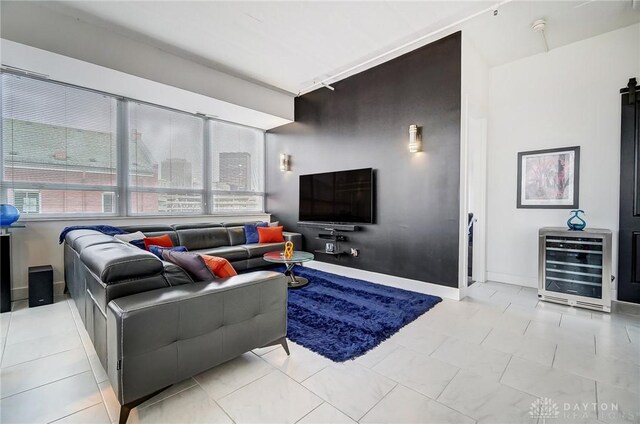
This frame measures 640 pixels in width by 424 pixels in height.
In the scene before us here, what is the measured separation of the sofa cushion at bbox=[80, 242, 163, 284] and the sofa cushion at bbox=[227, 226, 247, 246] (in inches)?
127

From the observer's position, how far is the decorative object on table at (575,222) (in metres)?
3.36

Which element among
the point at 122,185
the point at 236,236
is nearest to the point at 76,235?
the point at 122,185

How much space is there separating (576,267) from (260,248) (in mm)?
4223

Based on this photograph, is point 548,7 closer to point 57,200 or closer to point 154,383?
point 154,383

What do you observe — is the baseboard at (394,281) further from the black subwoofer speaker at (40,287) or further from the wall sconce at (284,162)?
the black subwoofer speaker at (40,287)

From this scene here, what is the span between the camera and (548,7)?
117 inches

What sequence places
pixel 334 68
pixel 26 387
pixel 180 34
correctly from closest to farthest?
pixel 26 387 < pixel 180 34 < pixel 334 68

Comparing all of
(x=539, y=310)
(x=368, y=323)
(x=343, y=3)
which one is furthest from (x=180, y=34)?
(x=539, y=310)

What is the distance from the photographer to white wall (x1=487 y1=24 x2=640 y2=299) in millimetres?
3355

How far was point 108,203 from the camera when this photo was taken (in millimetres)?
4273

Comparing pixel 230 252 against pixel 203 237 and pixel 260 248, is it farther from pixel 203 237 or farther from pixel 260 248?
pixel 203 237

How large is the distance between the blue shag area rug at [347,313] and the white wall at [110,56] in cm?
329

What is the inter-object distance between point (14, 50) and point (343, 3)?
3491 millimetres

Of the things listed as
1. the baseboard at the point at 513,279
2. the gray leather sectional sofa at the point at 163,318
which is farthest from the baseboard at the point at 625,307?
the gray leather sectional sofa at the point at 163,318
